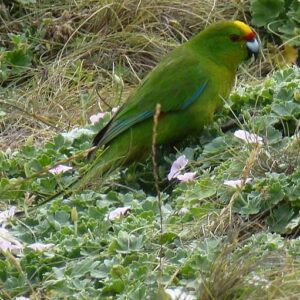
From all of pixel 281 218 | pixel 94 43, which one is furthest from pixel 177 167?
pixel 94 43

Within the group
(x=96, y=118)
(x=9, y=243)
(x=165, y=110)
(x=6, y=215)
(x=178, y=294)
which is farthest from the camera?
(x=96, y=118)

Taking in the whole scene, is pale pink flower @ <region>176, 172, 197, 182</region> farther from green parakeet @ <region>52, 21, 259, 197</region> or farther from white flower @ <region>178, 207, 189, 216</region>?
green parakeet @ <region>52, 21, 259, 197</region>

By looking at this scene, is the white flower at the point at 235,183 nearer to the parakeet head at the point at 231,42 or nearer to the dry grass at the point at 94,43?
the parakeet head at the point at 231,42

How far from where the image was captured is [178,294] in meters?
3.30

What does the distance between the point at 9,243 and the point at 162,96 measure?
3.89 feet

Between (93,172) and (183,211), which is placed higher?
(183,211)

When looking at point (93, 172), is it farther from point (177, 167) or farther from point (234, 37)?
point (234, 37)

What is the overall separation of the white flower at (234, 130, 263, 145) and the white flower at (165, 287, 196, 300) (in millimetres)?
908

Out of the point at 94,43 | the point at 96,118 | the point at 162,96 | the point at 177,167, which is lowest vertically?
the point at 94,43

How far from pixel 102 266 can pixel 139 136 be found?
3.59ft

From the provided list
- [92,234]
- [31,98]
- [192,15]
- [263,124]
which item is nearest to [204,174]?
[263,124]

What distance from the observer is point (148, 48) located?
246 inches

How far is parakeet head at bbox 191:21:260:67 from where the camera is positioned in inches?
190

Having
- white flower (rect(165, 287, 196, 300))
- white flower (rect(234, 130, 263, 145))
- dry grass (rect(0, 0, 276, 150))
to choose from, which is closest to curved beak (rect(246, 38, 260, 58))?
white flower (rect(234, 130, 263, 145))
